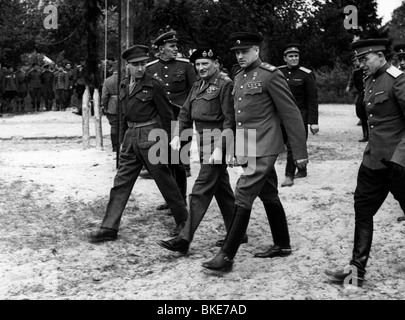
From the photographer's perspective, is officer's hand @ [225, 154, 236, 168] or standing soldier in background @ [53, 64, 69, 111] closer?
officer's hand @ [225, 154, 236, 168]

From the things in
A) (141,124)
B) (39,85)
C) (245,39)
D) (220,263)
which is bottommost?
(220,263)

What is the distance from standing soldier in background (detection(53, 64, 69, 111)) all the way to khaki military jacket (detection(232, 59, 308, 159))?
18.7 meters

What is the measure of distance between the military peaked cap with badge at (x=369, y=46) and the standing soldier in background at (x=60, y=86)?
19347 mm

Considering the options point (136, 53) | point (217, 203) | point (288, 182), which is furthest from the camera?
point (288, 182)

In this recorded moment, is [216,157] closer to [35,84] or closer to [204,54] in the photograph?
[204,54]

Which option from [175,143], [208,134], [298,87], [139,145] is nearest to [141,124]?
[139,145]

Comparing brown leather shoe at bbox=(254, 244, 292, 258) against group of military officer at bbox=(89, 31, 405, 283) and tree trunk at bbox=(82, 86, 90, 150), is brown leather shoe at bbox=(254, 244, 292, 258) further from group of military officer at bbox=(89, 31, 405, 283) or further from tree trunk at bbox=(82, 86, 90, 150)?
tree trunk at bbox=(82, 86, 90, 150)

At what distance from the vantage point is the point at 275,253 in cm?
600

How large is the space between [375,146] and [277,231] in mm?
1225

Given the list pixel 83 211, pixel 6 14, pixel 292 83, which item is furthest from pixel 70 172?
pixel 6 14

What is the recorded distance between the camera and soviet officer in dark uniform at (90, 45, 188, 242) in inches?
257

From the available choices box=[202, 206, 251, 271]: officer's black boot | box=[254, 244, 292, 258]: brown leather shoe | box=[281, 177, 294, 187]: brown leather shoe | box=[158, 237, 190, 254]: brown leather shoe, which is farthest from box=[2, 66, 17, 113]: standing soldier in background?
box=[202, 206, 251, 271]: officer's black boot

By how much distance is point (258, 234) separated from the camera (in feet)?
22.6
